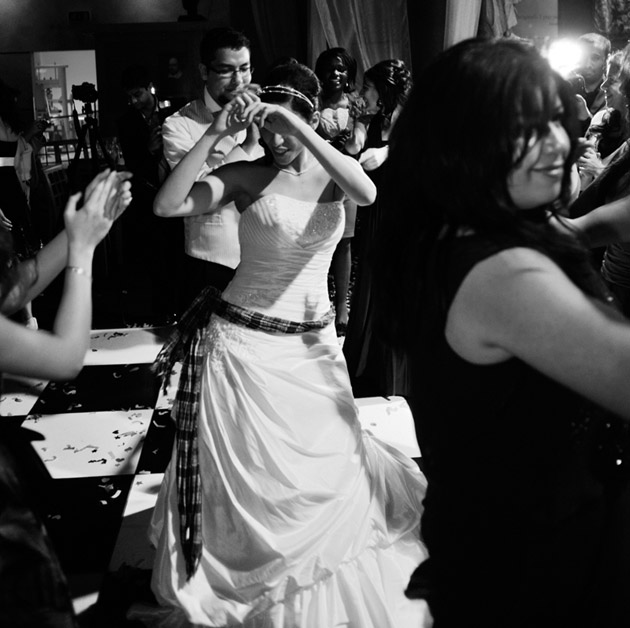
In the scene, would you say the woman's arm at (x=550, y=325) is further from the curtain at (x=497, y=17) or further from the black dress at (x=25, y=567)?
the curtain at (x=497, y=17)

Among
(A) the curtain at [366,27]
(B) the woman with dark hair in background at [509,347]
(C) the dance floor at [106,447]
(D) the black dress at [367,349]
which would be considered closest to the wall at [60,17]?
(A) the curtain at [366,27]

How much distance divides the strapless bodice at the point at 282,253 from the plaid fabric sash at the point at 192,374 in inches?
1.5

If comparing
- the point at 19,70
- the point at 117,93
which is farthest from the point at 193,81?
the point at 19,70

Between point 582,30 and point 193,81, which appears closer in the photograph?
point 582,30

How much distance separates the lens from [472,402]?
818 millimetres

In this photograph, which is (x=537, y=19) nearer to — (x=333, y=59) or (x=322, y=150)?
(x=333, y=59)

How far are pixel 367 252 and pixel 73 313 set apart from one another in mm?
2037

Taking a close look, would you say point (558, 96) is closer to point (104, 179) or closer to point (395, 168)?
point (395, 168)

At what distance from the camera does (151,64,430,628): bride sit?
173cm

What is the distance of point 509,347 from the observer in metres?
0.77

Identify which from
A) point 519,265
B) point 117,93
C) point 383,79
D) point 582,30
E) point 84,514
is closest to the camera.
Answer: point 519,265

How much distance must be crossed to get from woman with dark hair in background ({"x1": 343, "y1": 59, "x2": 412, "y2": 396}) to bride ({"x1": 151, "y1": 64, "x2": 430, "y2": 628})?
0.80m

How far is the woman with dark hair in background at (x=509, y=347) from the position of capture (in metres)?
0.75

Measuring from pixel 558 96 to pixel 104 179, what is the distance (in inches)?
26.8
